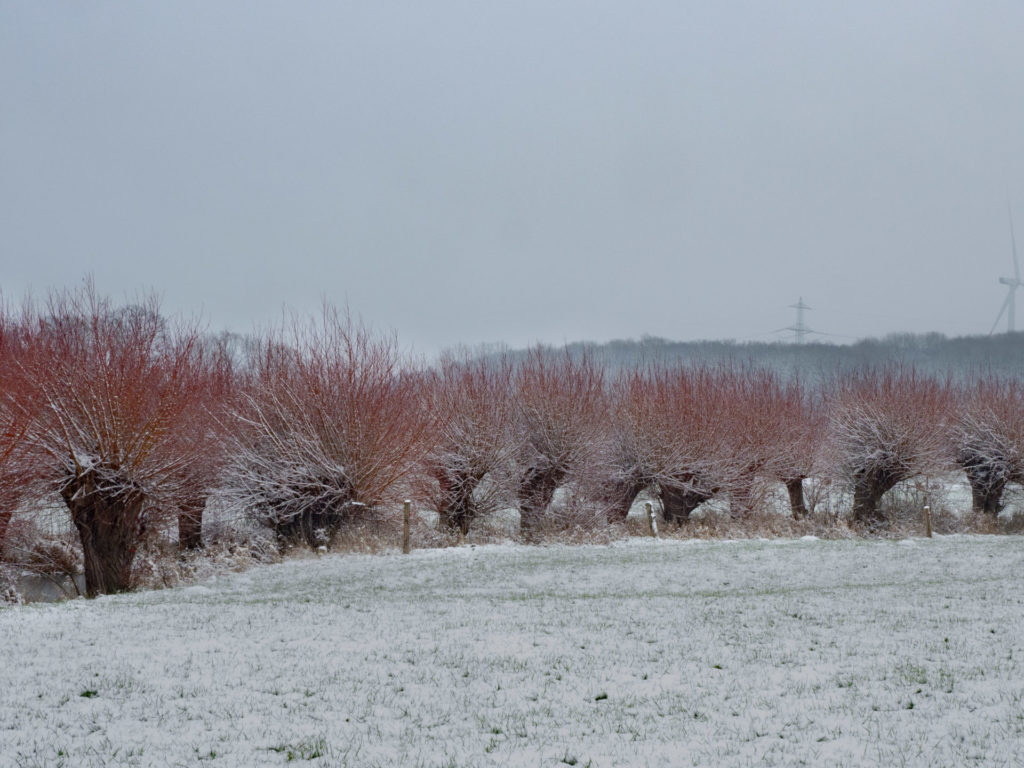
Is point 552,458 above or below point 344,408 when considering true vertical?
below

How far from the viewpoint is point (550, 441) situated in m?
30.0

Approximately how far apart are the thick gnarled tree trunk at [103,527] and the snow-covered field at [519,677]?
449 cm

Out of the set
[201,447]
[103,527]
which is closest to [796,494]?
[201,447]

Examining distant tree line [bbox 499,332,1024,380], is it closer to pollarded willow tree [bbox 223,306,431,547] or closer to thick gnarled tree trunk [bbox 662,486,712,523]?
thick gnarled tree trunk [bbox 662,486,712,523]

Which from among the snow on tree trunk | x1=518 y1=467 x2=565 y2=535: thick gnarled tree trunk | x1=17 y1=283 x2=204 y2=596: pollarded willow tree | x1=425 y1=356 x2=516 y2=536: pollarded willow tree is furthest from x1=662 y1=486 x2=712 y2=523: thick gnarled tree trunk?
x1=17 y1=283 x2=204 y2=596: pollarded willow tree

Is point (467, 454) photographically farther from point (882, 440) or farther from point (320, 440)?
point (882, 440)

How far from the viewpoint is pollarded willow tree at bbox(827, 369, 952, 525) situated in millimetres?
35594

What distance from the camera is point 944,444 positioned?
3828 cm

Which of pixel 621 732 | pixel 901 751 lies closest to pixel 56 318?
pixel 621 732

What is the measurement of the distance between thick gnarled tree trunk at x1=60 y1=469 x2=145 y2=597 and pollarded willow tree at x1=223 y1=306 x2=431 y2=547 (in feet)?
17.0

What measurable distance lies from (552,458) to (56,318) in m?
A: 16.5

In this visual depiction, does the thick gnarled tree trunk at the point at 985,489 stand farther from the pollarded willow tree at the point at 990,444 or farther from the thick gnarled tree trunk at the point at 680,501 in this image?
the thick gnarled tree trunk at the point at 680,501

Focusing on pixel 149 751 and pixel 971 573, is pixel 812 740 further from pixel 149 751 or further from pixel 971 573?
pixel 971 573

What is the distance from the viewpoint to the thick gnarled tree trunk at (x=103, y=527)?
19250 mm
